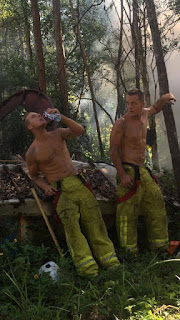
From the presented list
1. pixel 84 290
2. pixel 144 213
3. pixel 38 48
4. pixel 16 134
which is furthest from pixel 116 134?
pixel 16 134

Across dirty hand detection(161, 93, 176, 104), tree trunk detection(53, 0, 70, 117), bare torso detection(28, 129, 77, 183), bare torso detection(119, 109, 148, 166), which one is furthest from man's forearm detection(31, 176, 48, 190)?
tree trunk detection(53, 0, 70, 117)

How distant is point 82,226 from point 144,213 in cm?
92

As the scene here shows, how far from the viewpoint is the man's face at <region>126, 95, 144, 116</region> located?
4441 millimetres

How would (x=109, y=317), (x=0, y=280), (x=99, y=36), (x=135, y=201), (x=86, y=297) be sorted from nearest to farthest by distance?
(x=109, y=317) < (x=86, y=297) < (x=0, y=280) < (x=135, y=201) < (x=99, y=36)

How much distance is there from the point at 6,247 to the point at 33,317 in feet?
4.64

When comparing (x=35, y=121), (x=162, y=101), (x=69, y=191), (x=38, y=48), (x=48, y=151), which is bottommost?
(x=69, y=191)

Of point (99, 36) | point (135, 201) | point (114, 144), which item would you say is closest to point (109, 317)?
point (135, 201)

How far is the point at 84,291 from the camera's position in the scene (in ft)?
11.0

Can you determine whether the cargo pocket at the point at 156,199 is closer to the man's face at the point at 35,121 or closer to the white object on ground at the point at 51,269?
the white object on ground at the point at 51,269

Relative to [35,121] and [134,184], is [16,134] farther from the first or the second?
[134,184]

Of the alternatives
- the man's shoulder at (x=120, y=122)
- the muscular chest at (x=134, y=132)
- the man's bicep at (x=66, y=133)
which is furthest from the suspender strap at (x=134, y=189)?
the man's bicep at (x=66, y=133)

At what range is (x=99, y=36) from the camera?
16.1 m

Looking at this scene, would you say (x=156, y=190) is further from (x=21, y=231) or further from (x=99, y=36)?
(x=99, y=36)

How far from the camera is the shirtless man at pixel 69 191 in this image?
13.2 ft
